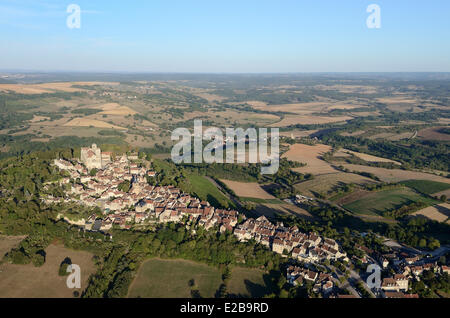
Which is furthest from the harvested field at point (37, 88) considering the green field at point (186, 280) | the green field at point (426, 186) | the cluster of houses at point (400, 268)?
the cluster of houses at point (400, 268)

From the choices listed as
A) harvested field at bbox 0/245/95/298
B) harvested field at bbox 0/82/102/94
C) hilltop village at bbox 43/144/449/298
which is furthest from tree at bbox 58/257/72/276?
harvested field at bbox 0/82/102/94

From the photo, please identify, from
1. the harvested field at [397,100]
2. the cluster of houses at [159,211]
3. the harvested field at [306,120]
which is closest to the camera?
the cluster of houses at [159,211]

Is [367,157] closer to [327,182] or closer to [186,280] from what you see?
[327,182]

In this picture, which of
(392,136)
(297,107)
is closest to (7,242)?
(392,136)

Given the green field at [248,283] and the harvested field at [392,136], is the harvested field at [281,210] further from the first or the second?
the harvested field at [392,136]

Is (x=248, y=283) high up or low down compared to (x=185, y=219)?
down

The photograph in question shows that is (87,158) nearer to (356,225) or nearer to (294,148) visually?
(356,225)

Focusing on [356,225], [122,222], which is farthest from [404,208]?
[122,222]
